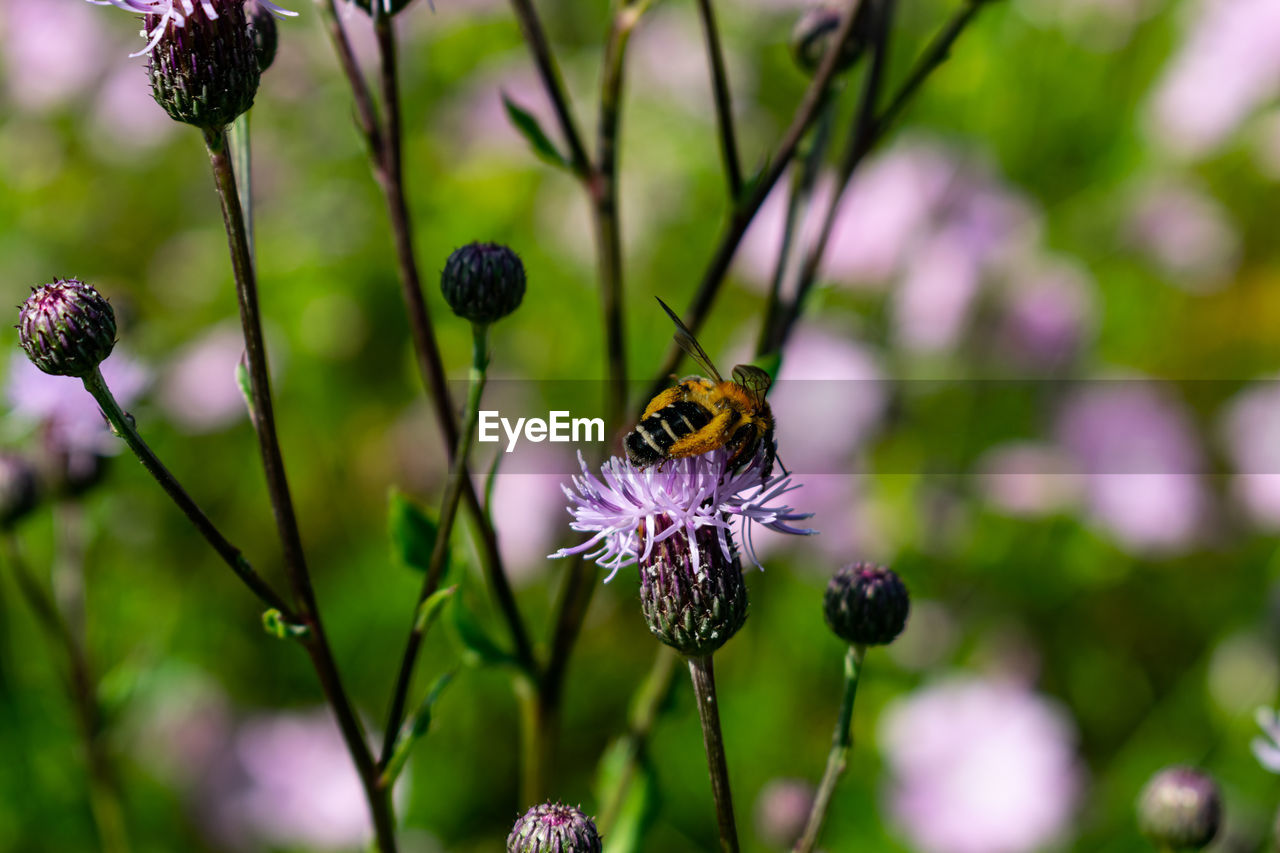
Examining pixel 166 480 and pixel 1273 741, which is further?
pixel 1273 741

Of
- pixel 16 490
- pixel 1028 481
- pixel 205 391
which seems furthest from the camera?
pixel 205 391

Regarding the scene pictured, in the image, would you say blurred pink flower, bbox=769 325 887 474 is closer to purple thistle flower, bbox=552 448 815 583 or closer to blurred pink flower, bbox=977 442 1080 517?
blurred pink flower, bbox=977 442 1080 517

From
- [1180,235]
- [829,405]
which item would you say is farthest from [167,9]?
[1180,235]

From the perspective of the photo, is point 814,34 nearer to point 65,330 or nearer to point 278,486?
point 278,486

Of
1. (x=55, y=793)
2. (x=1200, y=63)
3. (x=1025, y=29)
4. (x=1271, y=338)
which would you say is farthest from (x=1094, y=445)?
(x=55, y=793)

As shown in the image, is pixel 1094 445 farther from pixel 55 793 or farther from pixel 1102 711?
pixel 55 793

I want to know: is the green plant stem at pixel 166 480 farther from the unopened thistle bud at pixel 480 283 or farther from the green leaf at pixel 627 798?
the green leaf at pixel 627 798
